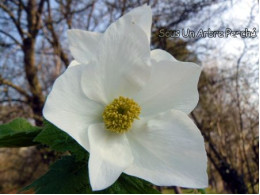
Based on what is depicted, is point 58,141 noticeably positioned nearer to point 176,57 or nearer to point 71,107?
point 71,107

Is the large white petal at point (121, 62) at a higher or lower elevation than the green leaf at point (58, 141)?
higher

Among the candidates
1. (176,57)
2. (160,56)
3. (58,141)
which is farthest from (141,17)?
(176,57)

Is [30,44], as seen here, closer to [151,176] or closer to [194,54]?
[194,54]

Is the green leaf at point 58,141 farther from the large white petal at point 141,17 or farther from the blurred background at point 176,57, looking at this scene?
the blurred background at point 176,57

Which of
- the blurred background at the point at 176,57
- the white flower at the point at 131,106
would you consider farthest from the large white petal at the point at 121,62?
the blurred background at the point at 176,57

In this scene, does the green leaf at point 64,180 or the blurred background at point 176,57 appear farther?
the blurred background at point 176,57

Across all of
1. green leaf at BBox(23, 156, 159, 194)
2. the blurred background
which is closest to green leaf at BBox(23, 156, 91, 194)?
green leaf at BBox(23, 156, 159, 194)
